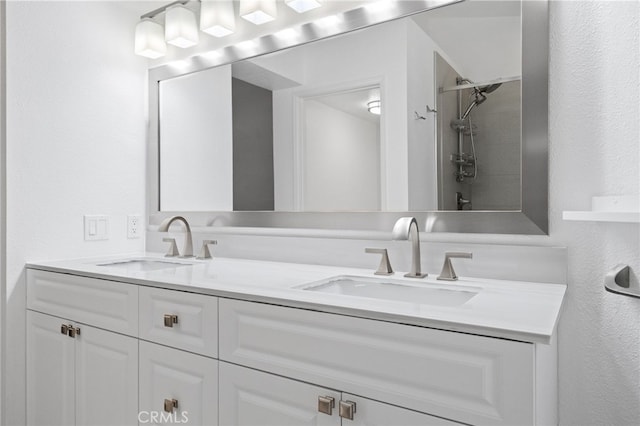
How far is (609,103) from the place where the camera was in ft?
3.77

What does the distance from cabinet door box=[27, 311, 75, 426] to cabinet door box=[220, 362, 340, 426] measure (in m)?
0.78

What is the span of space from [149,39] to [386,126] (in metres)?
1.27

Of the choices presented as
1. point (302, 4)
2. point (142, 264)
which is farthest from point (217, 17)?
point (142, 264)

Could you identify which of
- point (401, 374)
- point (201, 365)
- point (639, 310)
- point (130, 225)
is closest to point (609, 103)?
point (639, 310)

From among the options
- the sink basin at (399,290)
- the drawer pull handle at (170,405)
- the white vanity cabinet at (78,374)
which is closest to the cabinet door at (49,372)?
the white vanity cabinet at (78,374)

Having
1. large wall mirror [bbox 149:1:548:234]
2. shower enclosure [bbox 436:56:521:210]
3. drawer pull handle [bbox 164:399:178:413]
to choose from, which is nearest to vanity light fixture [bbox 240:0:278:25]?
large wall mirror [bbox 149:1:548:234]

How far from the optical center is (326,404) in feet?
3.18

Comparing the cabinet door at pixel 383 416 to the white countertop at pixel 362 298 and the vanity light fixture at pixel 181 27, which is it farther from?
the vanity light fixture at pixel 181 27

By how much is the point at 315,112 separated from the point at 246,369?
97cm

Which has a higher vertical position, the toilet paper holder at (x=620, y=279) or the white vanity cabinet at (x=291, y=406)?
the toilet paper holder at (x=620, y=279)

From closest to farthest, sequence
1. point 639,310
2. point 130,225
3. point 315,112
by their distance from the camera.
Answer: point 639,310 < point 315,112 < point 130,225

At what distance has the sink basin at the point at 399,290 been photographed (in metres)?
1.20

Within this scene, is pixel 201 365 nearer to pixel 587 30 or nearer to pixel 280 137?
pixel 280 137

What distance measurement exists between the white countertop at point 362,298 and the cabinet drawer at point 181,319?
3 cm
